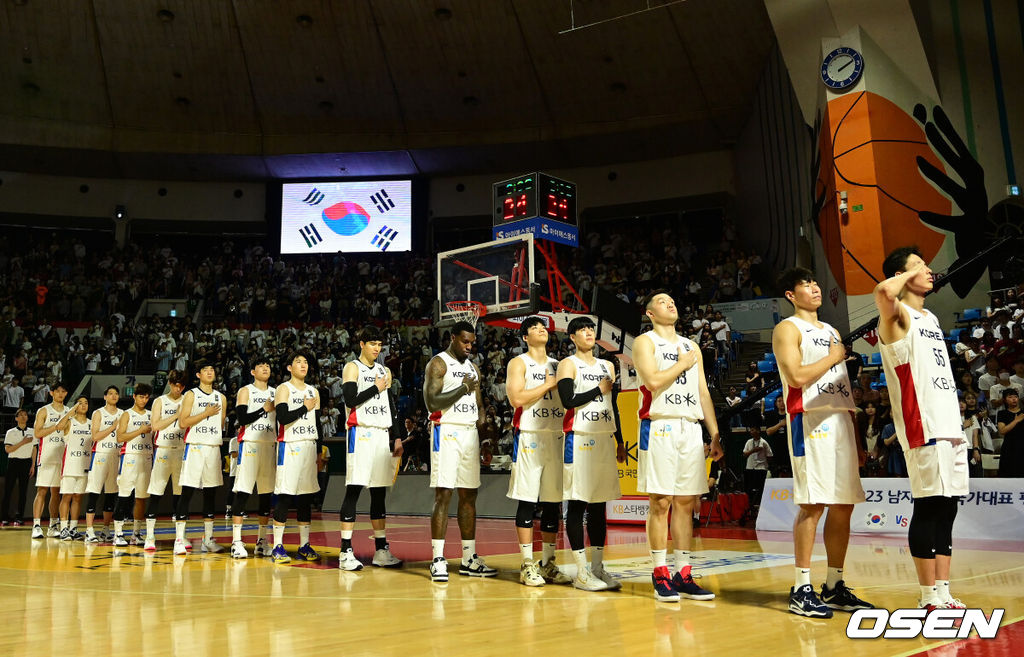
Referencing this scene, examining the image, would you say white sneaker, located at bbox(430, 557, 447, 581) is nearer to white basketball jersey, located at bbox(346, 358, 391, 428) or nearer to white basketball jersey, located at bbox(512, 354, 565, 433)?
white basketball jersey, located at bbox(512, 354, 565, 433)

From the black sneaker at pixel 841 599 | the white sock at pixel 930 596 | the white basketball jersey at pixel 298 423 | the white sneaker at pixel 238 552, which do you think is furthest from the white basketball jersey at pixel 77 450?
the white sock at pixel 930 596

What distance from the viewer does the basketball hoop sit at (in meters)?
13.0

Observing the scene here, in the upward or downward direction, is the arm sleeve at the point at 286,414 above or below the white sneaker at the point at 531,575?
above

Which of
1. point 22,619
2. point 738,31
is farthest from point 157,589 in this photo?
point 738,31

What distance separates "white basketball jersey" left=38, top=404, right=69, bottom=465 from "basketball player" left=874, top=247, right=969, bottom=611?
12024 millimetres

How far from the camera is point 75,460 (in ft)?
39.2

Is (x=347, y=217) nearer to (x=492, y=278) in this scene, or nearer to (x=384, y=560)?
(x=492, y=278)

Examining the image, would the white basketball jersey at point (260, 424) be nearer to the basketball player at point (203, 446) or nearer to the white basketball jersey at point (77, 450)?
the basketball player at point (203, 446)

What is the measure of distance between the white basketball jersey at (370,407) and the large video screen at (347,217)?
75.7 feet

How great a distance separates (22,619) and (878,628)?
5.03 metres

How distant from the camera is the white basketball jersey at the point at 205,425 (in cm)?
939

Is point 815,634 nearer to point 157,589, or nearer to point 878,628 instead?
point 878,628

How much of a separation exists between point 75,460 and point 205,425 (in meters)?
3.90

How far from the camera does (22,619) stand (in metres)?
5.07
